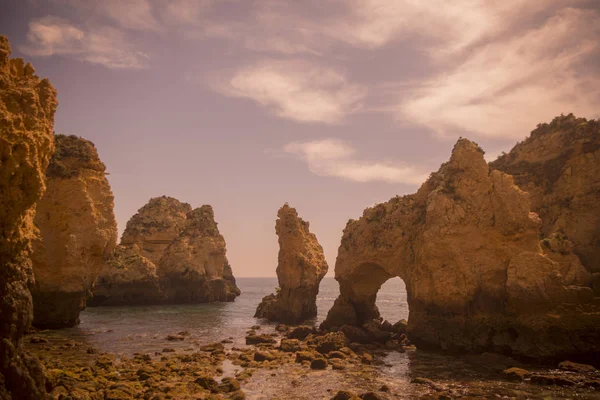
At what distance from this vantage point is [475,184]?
101 feet

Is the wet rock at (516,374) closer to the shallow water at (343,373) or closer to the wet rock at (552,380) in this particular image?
the shallow water at (343,373)

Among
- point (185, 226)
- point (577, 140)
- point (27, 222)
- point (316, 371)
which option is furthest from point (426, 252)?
point (185, 226)

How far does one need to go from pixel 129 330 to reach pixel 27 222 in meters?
29.0

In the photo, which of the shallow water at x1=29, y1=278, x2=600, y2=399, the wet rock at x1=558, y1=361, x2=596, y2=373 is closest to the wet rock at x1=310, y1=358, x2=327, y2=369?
the shallow water at x1=29, y1=278, x2=600, y2=399

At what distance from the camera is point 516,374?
73.1 feet

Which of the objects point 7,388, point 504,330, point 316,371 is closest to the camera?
point 7,388

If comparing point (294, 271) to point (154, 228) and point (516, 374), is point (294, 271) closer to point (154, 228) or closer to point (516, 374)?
point (516, 374)

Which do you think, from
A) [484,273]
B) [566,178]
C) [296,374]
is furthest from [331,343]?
[566,178]

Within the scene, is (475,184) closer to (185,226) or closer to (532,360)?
(532,360)

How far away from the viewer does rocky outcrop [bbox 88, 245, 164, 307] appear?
210 feet

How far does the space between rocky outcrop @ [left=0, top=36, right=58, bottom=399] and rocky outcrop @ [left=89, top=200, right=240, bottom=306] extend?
2236 inches

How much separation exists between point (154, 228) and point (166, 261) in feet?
30.4

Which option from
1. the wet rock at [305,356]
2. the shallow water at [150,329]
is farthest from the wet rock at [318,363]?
the shallow water at [150,329]

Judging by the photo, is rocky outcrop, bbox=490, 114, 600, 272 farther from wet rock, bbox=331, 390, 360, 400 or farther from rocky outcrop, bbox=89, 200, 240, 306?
rocky outcrop, bbox=89, 200, 240, 306
